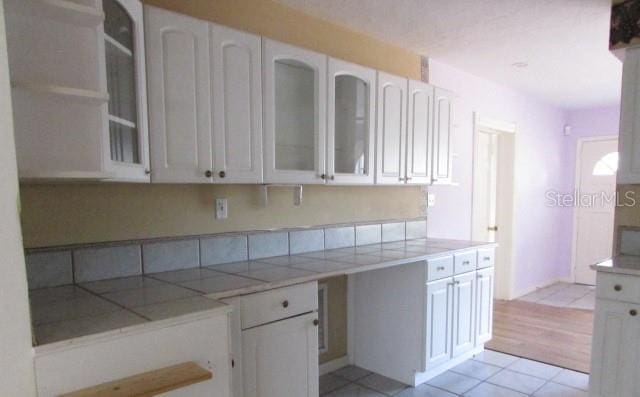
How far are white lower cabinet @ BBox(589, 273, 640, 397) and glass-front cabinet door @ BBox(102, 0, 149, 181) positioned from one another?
2436 mm

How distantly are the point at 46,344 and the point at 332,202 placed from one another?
75.0 inches

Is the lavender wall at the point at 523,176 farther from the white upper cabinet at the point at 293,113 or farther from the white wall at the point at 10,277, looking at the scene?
the white wall at the point at 10,277

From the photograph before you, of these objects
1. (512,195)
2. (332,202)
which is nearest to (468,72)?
(512,195)

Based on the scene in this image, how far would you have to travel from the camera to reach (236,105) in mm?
1881

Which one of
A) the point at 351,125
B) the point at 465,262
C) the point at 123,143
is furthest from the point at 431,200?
the point at 123,143

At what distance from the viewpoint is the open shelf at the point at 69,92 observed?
111 cm

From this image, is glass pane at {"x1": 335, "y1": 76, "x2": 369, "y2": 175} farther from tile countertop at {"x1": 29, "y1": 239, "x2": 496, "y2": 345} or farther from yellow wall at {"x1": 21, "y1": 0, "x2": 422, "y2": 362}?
tile countertop at {"x1": 29, "y1": 239, "x2": 496, "y2": 345}

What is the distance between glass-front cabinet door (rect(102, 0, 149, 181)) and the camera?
4.75ft

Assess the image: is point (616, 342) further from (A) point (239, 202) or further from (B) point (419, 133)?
(A) point (239, 202)

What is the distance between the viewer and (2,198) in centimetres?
97

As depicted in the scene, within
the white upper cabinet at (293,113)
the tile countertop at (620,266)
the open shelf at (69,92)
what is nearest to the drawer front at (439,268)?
the tile countertop at (620,266)

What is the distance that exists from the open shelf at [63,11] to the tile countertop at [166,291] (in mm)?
964

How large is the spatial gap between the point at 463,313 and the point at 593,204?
393 centimetres

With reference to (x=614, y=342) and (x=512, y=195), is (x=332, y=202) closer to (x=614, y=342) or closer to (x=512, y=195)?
(x=614, y=342)
